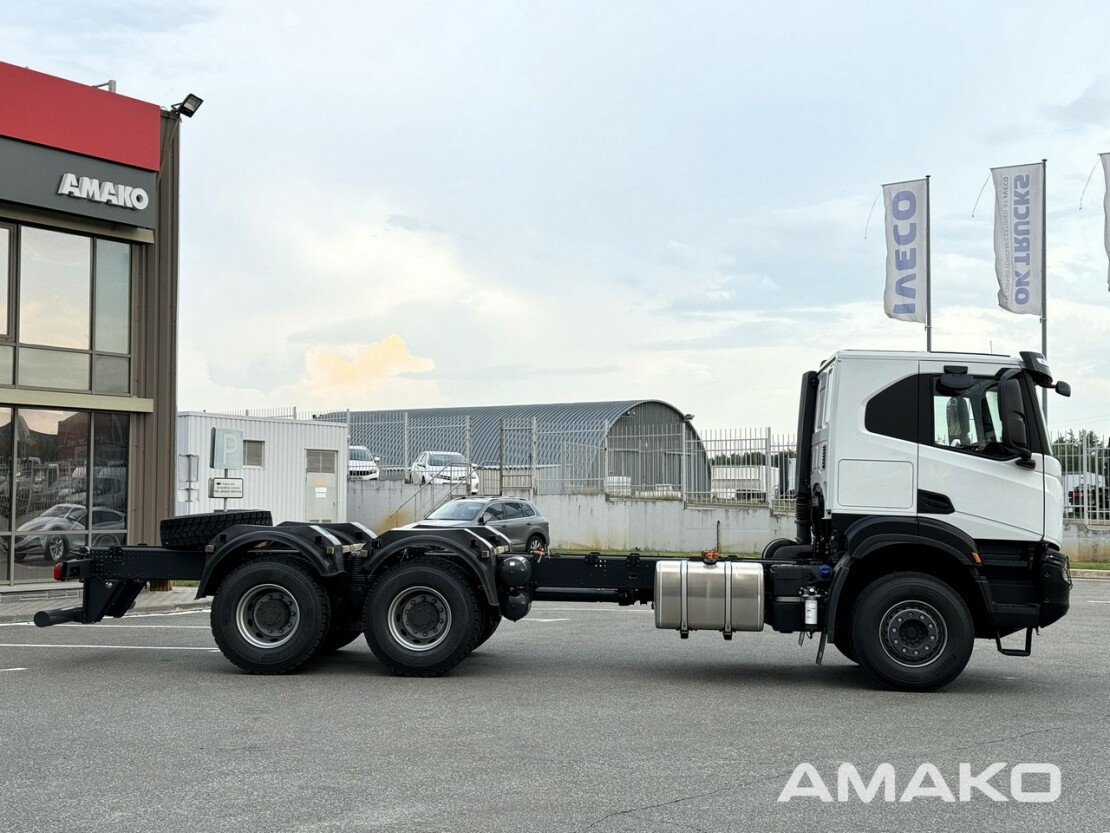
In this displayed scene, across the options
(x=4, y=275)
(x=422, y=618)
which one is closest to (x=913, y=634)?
(x=422, y=618)

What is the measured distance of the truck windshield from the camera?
27100 millimetres

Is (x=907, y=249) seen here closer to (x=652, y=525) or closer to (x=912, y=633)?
(x=652, y=525)

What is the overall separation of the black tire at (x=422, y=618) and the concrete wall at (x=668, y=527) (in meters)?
19.4

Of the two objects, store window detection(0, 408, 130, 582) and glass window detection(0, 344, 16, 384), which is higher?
glass window detection(0, 344, 16, 384)

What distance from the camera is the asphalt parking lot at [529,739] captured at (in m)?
6.14

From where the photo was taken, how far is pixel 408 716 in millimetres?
8812

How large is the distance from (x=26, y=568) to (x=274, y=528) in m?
9.64

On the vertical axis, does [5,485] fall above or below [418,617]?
above

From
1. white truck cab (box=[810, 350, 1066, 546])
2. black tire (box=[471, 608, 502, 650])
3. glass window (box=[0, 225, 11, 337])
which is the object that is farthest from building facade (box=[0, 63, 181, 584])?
white truck cab (box=[810, 350, 1066, 546])

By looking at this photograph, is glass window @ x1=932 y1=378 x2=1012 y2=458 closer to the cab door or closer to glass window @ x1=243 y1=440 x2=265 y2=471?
the cab door

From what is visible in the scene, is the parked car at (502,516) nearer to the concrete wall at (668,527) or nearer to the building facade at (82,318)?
the concrete wall at (668,527)

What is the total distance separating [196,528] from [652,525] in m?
21.3

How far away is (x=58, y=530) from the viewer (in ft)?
63.6

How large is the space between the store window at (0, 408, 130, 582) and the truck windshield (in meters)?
8.46
